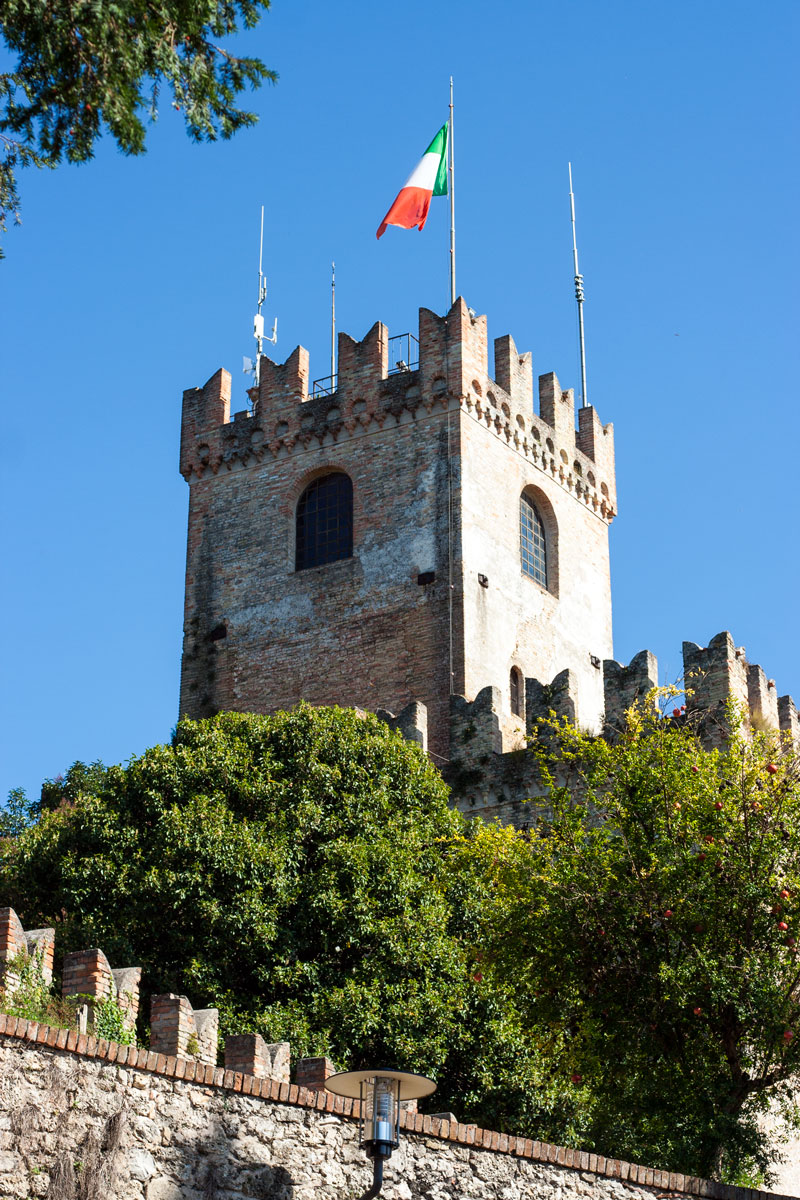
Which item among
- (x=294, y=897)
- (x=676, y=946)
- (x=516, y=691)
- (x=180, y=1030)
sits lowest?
(x=180, y=1030)

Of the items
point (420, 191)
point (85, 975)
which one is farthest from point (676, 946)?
point (420, 191)

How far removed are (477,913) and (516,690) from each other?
12.0 m

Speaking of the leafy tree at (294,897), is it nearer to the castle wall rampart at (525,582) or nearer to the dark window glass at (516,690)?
the castle wall rampart at (525,582)

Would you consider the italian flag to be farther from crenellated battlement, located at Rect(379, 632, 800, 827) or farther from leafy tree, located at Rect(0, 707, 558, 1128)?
leafy tree, located at Rect(0, 707, 558, 1128)

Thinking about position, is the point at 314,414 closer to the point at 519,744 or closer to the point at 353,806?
the point at 519,744

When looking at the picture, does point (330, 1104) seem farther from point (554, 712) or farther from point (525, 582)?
point (525, 582)

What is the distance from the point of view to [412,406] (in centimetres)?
3750

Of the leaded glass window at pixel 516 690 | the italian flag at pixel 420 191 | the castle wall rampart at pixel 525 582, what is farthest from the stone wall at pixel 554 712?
the italian flag at pixel 420 191

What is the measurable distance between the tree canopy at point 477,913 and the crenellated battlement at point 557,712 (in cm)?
196

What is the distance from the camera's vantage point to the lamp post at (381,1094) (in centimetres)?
1319

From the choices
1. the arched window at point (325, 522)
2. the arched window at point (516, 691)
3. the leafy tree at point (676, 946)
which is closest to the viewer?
the leafy tree at point (676, 946)

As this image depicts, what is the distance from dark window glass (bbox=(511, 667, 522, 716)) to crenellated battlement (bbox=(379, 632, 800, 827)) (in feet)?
10.4

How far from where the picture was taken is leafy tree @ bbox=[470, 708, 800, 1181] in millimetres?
18453

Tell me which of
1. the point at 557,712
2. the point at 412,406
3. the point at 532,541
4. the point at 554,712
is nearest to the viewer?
Answer: the point at 554,712
